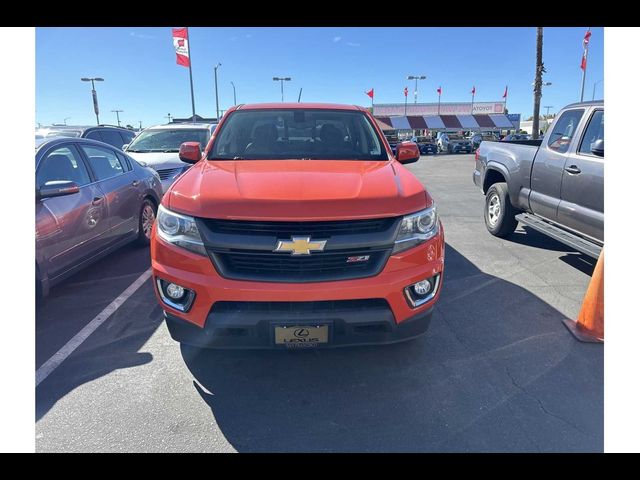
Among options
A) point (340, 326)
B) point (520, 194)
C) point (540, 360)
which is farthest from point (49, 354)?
point (520, 194)

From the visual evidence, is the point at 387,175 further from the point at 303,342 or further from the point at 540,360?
the point at 540,360

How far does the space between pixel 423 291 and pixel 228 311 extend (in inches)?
48.6

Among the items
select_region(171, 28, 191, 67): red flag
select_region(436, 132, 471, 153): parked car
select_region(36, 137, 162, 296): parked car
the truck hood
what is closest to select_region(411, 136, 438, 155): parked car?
select_region(436, 132, 471, 153): parked car

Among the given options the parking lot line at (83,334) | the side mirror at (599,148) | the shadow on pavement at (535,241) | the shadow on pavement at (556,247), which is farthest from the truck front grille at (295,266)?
the shadow on pavement at (535,241)

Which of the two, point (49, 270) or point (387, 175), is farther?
point (49, 270)

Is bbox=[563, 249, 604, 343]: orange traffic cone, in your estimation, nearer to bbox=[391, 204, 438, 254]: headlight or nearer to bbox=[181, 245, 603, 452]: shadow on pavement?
bbox=[181, 245, 603, 452]: shadow on pavement

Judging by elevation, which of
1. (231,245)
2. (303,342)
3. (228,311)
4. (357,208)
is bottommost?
(303,342)

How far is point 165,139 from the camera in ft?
29.4

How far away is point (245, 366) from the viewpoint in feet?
9.59

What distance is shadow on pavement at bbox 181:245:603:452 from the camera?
2.29 meters

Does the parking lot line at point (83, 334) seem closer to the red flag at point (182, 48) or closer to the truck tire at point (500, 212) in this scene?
the truck tire at point (500, 212)

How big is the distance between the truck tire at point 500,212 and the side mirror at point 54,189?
18.2ft

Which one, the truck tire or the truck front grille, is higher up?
the truck front grille

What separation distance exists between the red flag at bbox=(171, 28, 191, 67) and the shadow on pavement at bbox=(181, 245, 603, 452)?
914 inches
